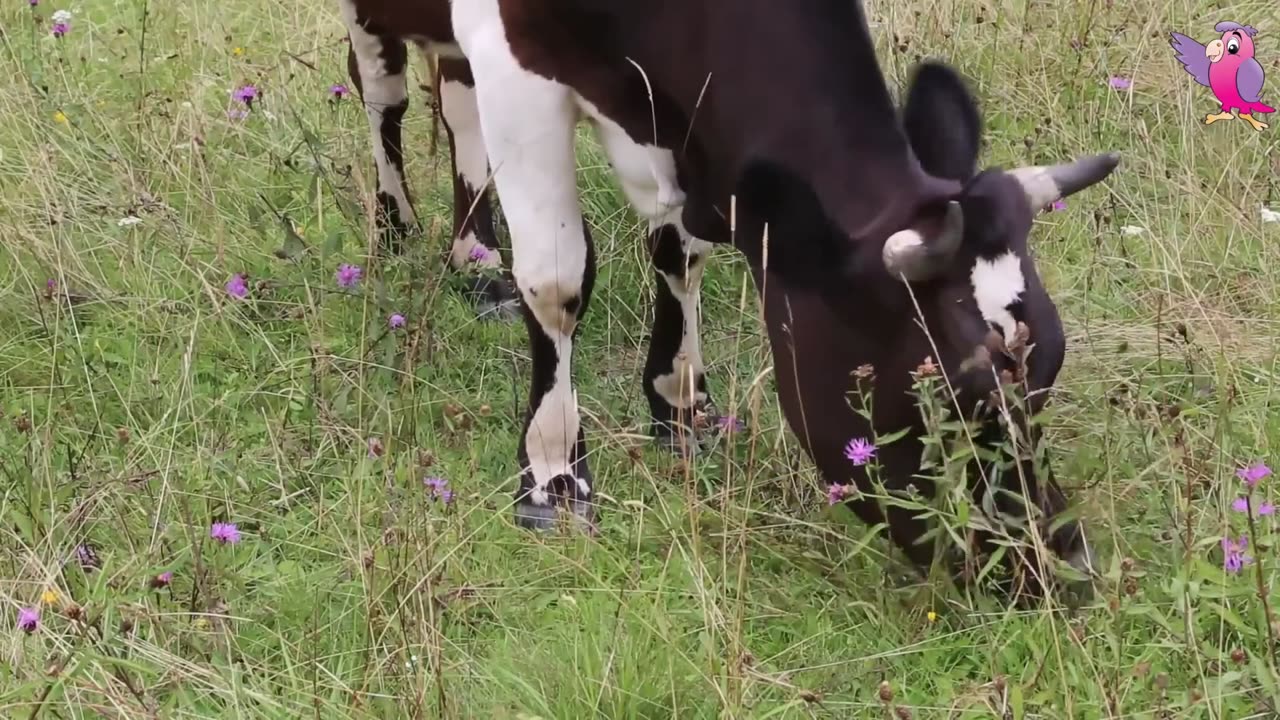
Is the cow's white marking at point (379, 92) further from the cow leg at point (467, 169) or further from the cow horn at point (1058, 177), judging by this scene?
the cow horn at point (1058, 177)

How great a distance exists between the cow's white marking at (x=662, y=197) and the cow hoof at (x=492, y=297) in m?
0.69

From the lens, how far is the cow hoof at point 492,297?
13.1 feet

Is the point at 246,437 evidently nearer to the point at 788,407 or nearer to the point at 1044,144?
the point at 788,407

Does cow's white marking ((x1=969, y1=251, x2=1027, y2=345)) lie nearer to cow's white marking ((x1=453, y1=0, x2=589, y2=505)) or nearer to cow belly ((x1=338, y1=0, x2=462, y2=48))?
cow's white marking ((x1=453, y1=0, x2=589, y2=505))

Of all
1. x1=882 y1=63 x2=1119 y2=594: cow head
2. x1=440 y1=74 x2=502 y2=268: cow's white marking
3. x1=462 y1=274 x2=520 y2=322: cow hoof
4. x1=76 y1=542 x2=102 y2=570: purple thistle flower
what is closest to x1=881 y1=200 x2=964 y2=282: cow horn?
x1=882 y1=63 x2=1119 y2=594: cow head

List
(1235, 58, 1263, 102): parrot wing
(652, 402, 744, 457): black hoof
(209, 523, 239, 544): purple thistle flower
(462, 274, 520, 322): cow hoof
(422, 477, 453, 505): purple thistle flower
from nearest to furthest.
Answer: (209, 523, 239, 544): purple thistle flower < (422, 477, 453, 505): purple thistle flower < (652, 402, 744, 457): black hoof < (462, 274, 520, 322): cow hoof < (1235, 58, 1263, 102): parrot wing

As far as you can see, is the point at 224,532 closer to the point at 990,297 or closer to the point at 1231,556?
the point at 990,297

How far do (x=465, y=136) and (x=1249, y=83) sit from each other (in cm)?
253

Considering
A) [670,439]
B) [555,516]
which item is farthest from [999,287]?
[670,439]

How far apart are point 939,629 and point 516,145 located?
52.8 inches

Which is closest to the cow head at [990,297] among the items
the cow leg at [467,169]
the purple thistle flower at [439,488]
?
the purple thistle flower at [439,488]

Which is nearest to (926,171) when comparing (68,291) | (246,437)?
(246,437)

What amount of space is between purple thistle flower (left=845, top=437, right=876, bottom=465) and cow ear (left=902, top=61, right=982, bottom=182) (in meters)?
0.51

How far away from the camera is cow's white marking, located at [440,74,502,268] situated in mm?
4160
